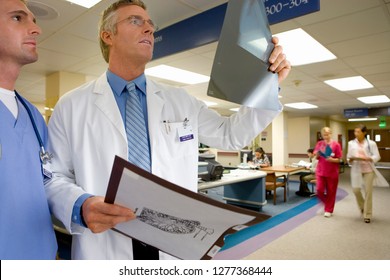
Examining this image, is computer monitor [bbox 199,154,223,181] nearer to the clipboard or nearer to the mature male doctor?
the mature male doctor

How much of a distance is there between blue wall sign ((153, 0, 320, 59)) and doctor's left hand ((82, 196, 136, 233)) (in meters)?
2.20

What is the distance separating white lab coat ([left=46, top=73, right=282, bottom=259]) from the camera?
1055 mm

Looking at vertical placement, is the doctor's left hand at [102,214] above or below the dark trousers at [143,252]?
above

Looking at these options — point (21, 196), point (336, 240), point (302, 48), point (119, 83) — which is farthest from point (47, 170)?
point (336, 240)

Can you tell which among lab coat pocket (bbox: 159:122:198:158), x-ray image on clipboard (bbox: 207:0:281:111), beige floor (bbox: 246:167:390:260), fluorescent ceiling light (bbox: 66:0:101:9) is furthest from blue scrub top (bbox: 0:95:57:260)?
beige floor (bbox: 246:167:390:260)

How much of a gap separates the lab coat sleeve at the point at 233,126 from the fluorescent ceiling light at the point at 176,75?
4516 mm

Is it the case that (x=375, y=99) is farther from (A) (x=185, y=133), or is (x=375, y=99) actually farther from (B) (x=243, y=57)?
(B) (x=243, y=57)

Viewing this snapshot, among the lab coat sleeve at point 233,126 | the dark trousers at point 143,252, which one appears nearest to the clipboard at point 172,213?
the dark trousers at point 143,252

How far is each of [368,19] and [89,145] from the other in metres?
3.68

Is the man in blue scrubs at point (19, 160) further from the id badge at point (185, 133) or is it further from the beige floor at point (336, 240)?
the beige floor at point (336, 240)

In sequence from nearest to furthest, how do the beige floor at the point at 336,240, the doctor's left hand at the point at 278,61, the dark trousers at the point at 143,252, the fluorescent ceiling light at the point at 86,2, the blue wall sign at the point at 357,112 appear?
the doctor's left hand at the point at 278,61
the dark trousers at the point at 143,252
the fluorescent ceiling light at the point at 86,2
the beige floor at the point at 336,240
the blue wall sign at the point at 357,112

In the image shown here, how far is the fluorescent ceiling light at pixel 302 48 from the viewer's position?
3809 mm

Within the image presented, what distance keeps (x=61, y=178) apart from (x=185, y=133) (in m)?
0.53
